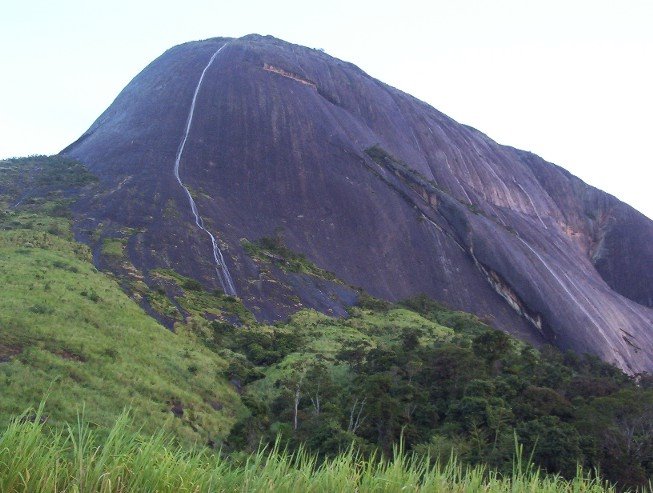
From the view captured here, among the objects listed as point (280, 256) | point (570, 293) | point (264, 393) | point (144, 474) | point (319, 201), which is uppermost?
point (319, 201)

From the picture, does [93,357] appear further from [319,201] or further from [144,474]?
[319,201]

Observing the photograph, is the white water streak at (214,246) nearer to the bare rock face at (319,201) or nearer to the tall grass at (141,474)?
the bare rock face at (319,201)

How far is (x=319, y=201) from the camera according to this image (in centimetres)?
4666

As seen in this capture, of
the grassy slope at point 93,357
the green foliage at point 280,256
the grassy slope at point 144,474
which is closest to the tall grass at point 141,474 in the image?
the grassy slope at point 144,474

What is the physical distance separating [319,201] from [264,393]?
27851 millimetres

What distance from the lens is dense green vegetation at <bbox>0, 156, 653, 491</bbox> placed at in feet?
Answer: 16.2

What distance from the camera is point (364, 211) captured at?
156ft

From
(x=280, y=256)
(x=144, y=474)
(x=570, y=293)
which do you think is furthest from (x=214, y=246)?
(x=144, y=474)

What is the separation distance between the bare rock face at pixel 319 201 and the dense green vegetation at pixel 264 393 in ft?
16.9

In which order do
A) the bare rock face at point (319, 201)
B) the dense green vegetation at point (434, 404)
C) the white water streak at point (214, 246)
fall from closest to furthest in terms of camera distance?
the dense green vegetation at point (434, 404)
the white water streak at point (214, 246)
the bare rock face at point (319, 201)

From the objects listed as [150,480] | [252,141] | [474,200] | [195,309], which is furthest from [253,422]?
[474,200]

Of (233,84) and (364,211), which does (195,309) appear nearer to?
(364,211)

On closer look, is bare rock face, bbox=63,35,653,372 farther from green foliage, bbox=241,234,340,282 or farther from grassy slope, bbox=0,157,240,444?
grassy slope, bbox=0,157,240,444

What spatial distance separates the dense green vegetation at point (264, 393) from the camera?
4934mm
